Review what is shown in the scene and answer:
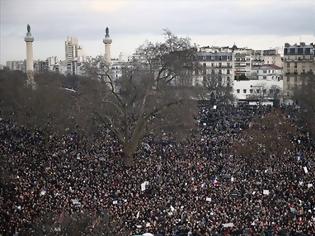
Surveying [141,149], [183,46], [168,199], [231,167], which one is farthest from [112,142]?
[168,199]

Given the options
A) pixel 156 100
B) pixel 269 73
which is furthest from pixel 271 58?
pixel 156 100

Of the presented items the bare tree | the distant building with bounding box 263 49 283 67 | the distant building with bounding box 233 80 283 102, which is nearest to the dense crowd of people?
the bare tree

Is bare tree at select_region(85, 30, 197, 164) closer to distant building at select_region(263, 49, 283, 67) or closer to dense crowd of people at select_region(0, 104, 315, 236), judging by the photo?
dense crowd of people at select_region(0, 104, 315, 236)

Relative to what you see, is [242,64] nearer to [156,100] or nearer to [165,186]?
[156,100]

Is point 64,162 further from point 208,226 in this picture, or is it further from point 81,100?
point 208,226

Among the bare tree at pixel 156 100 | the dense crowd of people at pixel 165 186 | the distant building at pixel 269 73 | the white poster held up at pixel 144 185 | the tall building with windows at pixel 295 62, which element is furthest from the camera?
the distant building at pixel 269 73

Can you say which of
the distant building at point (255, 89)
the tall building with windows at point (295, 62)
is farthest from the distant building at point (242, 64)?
the tall building with windows at point (295, 62)

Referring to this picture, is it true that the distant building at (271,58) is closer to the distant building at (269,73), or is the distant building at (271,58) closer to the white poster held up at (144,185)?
the distant building at (269,73)
